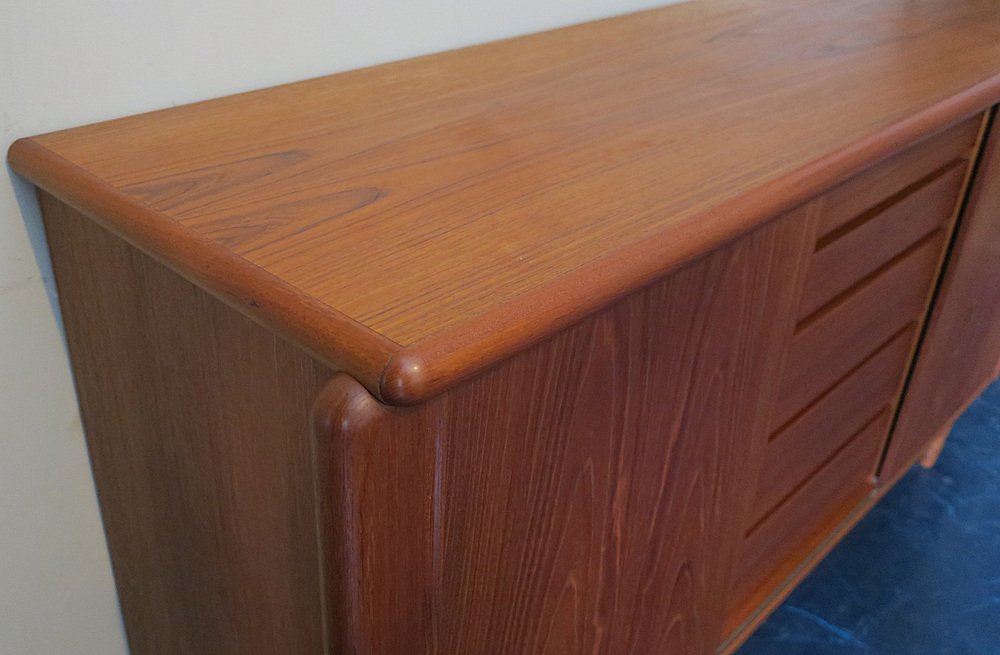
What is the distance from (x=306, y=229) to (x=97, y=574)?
512mm

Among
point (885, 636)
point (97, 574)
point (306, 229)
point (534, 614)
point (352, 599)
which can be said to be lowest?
point (885, 636)

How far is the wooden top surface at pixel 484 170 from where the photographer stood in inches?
20.4

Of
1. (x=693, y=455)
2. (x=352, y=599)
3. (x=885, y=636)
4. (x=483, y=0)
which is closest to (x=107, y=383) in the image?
(x=352, y=599)

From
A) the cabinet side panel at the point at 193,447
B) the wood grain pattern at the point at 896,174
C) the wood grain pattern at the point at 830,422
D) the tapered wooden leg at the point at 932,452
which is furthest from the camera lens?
the tapered wooden leg at the point at 932,452

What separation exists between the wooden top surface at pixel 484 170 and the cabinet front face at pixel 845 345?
9cm

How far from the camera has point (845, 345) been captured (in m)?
1.01

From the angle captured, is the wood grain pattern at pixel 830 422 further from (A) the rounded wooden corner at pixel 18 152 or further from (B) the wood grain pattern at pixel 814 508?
(A) the rounded wooden corner at pixel 18 152

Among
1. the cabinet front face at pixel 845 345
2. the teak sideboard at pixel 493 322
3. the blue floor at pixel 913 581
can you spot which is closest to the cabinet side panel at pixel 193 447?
the teak sideboard at pixel 493 322

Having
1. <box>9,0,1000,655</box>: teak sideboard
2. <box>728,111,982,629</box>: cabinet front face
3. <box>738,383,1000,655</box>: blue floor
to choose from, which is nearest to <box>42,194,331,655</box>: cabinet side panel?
<box>9,0,1000,655</box>: teak sideboard

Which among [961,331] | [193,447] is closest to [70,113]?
[193,447]

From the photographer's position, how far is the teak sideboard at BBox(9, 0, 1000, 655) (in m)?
0.53

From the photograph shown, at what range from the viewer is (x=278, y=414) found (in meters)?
0.57

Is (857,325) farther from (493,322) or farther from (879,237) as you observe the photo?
(493,322)

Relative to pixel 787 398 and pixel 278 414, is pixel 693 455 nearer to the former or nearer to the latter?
pixel 787 398
